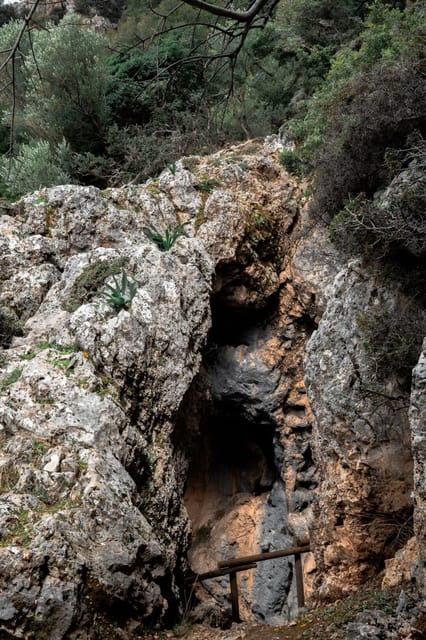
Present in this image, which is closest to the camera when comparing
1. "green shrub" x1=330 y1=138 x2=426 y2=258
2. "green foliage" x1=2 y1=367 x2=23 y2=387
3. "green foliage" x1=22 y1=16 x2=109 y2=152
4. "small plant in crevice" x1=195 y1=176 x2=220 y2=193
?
"green shrub" x1=330 y1=138 x2=426 y2=258

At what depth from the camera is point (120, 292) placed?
881 centimetres

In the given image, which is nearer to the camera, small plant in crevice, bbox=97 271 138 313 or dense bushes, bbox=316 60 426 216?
dense bushes, bbox=316 60 426 216

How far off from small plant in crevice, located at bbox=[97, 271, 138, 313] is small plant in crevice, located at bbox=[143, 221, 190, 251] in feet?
5.45

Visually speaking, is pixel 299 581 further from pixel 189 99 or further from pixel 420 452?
pixel 189 99

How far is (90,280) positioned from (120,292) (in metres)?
0.78

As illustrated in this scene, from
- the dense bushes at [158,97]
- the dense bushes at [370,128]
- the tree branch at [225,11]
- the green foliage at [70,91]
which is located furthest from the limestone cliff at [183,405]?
the green foliage at [70,91]

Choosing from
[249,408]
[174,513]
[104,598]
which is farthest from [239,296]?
[104,598]

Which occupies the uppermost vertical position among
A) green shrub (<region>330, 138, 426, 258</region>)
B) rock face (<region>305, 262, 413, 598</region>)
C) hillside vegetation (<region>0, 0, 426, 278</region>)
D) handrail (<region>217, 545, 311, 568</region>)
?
hillside vegetation (<region>0, 0, 426, 278</region>)

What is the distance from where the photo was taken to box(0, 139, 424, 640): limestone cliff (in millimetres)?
6121

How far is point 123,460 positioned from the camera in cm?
731

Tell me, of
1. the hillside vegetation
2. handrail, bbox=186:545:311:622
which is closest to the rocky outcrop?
handrail, bbox=186:545:311:622

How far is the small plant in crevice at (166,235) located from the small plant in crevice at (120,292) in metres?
1.66

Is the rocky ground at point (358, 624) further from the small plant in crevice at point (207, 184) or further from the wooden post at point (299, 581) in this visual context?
the small plant in crevice at point (207, 184)

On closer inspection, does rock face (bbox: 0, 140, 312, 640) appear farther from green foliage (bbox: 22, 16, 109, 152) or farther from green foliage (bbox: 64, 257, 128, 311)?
green foliage (bbox: 22, 16, 109, 152)
